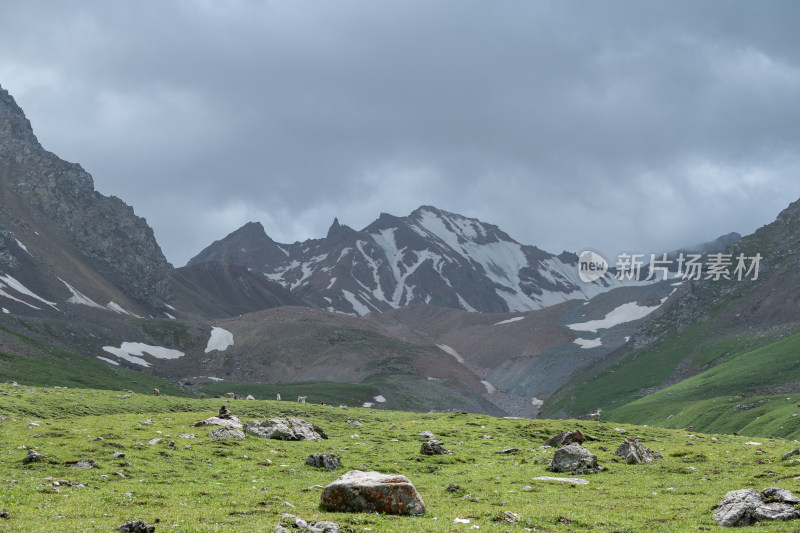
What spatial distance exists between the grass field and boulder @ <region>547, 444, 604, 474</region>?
0.73 meters

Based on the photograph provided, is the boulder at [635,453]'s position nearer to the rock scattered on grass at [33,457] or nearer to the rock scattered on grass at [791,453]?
the rock scattered on grass at [791,453]

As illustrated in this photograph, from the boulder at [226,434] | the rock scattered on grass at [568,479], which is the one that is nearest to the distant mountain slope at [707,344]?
the rock scattered on grass at [568,479]

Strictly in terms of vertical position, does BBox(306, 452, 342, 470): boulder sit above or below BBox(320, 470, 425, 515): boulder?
A: below

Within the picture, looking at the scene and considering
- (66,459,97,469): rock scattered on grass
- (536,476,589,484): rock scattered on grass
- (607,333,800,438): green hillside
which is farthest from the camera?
(607,333,800,438): green hillside

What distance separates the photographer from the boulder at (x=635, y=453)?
129 ft

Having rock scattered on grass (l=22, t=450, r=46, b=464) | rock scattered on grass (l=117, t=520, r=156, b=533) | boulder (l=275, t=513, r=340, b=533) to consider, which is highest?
rock scattered on grass (l=117, t=520, r=156, b=533)

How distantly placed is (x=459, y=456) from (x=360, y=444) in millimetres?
8464

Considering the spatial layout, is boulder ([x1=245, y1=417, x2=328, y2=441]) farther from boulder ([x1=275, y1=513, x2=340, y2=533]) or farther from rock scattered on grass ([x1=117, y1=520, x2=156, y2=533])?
rock scattered on grass ([x1=117, y1=520, x2=156, y2=533])

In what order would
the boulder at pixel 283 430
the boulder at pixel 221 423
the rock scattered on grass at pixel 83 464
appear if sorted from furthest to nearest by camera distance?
the boulder at pixel 221 423, the boulder at pixel 283 430, the rock scattered on grass at pixel 83 464

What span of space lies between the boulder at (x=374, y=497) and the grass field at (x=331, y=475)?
708mm

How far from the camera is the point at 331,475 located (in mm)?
33625

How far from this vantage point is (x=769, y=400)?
91.6 metres

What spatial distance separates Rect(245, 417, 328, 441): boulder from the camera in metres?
46.3

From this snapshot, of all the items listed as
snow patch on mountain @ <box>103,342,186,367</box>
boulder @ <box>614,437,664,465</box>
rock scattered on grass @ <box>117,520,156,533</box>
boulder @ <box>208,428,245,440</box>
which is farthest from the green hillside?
snow patch on mountain @ <box>103,342,186,367</box>
